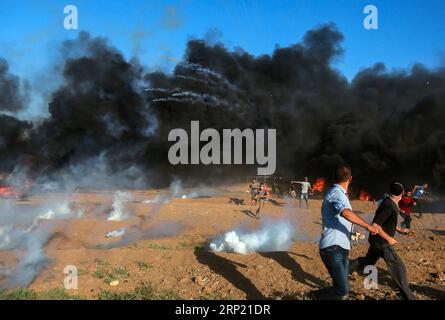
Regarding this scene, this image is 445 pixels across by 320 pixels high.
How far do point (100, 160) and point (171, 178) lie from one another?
5783mm

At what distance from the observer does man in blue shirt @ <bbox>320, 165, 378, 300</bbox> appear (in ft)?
15.4

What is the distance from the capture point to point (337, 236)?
4730mm

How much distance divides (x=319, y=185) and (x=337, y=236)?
69.0ft

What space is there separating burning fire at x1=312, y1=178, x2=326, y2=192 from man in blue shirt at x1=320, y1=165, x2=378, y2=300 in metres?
20.2

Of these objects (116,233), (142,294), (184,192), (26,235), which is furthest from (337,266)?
(184,192)

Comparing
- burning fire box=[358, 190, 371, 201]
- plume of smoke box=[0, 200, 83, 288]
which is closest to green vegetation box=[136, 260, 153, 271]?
plume of smoke box=[0, 200, 83, 288]

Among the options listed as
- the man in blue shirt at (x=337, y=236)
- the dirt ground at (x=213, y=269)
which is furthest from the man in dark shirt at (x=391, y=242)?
the dirt ground at (x=213, y=269)

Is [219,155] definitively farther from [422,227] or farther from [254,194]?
[422,227]

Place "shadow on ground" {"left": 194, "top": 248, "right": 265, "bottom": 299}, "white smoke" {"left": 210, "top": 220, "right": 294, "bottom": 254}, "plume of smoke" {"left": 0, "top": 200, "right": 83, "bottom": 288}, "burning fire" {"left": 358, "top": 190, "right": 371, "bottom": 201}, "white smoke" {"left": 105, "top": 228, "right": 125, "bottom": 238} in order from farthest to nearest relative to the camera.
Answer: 1. "burning fire" {"left": 358, "top": 190, "right": 371, "bottom": 201}
2. "white smoke" {"left": 105, "top": 228, "right": 125, "bottom": 238}
3. "white smoke" {"left": 210, "top": 220, "right": 294, "bottom": 254}
4. "plume of smoke" {"left": 0, "top": 200, "right": 83, "bottom": 288}
5. "shadow on ground" {"left": 194, "top": 248, "right": 265, "bottom": 299}

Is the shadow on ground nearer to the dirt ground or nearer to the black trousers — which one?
the dirt ground

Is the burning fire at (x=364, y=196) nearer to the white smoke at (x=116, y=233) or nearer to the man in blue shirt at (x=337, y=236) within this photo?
the white smoke at (x=116, y=233)

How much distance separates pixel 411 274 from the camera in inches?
273

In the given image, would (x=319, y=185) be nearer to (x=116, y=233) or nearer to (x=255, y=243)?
(x=116, y=233)

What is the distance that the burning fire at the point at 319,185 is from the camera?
978 inches
